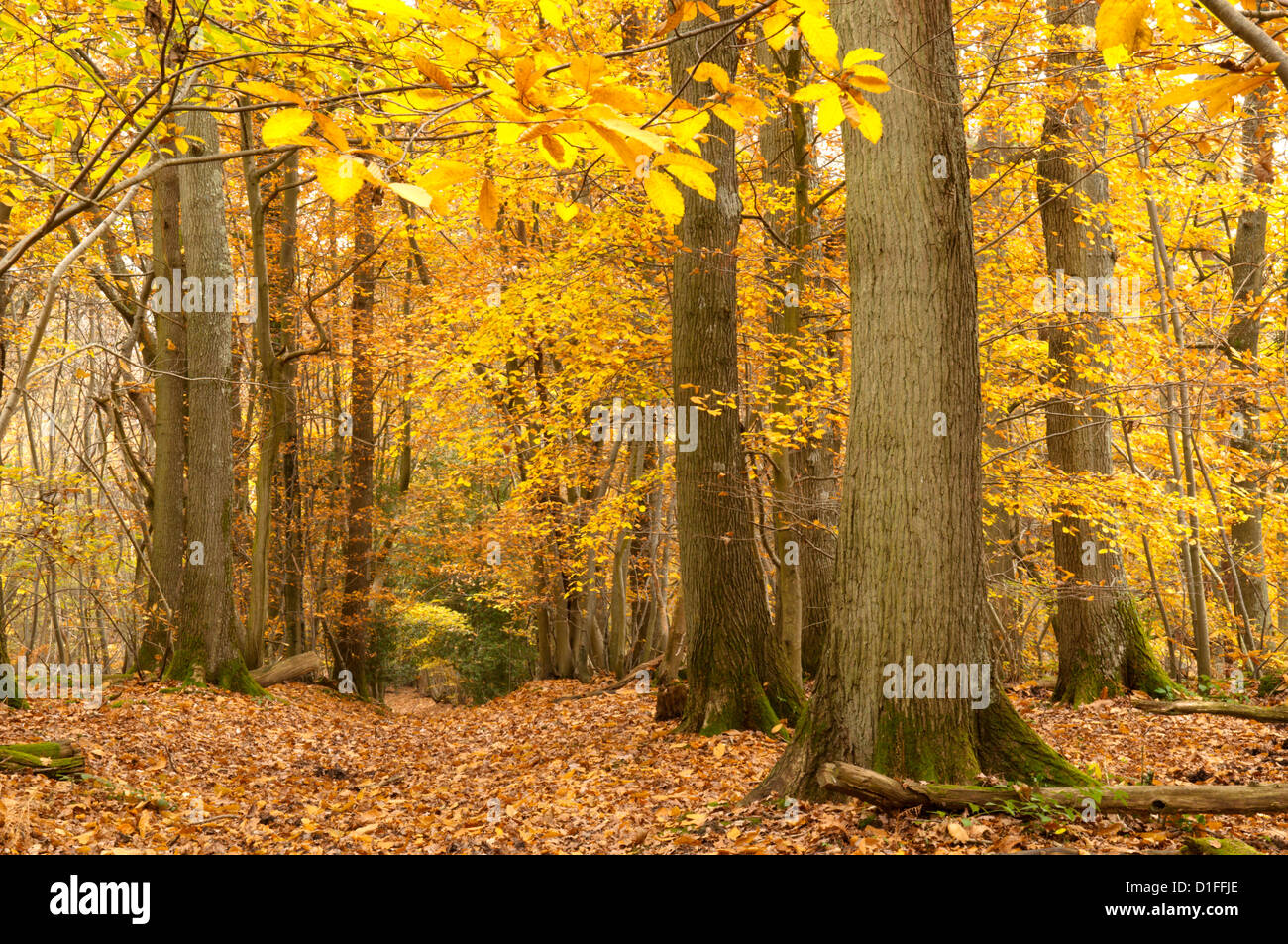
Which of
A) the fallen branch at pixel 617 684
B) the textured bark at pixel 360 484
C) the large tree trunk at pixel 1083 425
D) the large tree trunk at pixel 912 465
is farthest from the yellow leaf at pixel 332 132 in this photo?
the textured bark at pixel 360 484

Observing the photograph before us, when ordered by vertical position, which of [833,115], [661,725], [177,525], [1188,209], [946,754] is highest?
[1188,209]

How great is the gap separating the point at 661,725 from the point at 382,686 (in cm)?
1327

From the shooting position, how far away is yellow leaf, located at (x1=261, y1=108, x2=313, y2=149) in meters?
1.63

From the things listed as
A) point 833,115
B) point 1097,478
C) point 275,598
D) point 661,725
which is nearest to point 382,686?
point 275,598

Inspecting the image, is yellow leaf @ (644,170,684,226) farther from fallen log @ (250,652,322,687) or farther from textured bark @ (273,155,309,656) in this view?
textured bark @ (273,155,309,656)

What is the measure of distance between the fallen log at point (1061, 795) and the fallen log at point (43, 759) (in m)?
5.29

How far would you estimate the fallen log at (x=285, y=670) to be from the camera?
43.8 feet

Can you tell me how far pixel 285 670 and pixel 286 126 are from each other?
14026mm

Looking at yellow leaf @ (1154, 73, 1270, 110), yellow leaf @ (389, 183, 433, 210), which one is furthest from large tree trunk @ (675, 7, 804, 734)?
yellow leaf @ (389, 183, 433, 210)

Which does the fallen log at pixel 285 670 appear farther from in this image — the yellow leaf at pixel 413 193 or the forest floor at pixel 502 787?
the yellow leaf at pixel 413 193

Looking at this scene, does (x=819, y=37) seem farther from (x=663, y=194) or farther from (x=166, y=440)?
(x=166, y=440)

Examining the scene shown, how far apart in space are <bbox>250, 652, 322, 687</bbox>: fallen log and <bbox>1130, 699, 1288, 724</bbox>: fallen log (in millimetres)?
11828
